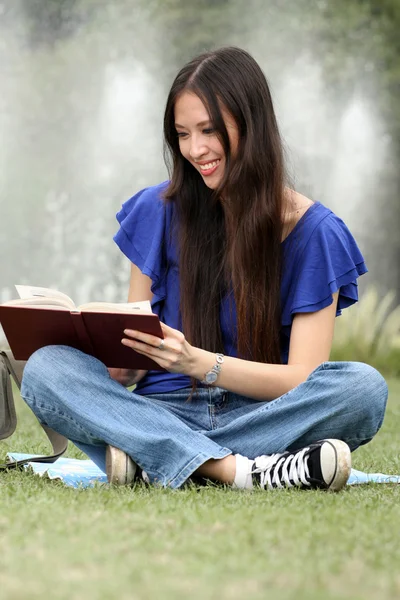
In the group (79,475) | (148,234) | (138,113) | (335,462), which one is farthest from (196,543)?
(138,113)

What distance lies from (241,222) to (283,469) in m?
0.69

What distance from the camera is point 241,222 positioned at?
9.59 ft

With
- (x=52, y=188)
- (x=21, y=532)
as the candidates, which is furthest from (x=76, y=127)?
(x=21, y=532)

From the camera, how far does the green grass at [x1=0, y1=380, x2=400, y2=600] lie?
1.59 m

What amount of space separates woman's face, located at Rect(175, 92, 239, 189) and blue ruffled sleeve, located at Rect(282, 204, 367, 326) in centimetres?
29

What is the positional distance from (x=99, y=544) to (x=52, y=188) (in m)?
8.10

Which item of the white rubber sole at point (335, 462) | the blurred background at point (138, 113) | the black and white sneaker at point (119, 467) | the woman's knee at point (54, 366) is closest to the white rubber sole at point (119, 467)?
the black and white sneaker at point (119, 467)

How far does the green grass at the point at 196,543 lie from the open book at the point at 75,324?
0.35 meters

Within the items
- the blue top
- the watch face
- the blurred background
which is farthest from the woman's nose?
the blurred background

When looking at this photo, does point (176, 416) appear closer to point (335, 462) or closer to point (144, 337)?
point (144, 337)

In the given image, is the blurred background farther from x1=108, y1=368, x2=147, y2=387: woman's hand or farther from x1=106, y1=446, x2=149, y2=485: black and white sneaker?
x1=106, y1=446, x2=149, y2=485: black and white sneaker

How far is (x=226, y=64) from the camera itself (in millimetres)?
2906

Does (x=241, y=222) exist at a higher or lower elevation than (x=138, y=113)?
lower

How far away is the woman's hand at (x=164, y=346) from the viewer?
2.58 meters
